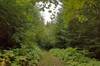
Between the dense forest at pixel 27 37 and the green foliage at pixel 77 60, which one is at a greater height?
the dense forest at pixel 27 37

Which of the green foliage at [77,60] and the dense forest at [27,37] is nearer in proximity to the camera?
the dense forest at [27,37]

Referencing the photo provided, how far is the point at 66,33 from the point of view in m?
33.2

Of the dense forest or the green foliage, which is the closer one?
the dense forest

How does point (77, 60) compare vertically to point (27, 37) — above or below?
below

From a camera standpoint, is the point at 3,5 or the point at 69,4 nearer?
the point at 69,4

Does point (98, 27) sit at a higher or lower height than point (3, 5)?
lower

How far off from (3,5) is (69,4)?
1059 cm

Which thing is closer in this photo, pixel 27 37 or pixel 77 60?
pixel 77 60

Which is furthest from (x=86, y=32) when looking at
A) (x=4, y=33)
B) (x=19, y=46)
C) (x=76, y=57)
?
(x=4, y=33)

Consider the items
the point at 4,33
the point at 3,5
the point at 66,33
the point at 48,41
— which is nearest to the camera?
the point at 3,5

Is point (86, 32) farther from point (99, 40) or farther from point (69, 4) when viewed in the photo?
point (69, 4)

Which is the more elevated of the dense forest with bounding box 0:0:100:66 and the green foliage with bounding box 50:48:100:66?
the dense forest with bounding box 0:0:100:66

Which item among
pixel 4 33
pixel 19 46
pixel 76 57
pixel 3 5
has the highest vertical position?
pixel 3 5

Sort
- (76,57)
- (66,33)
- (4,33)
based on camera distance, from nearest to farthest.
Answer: (4,33) < (76,57) < (66,33)
